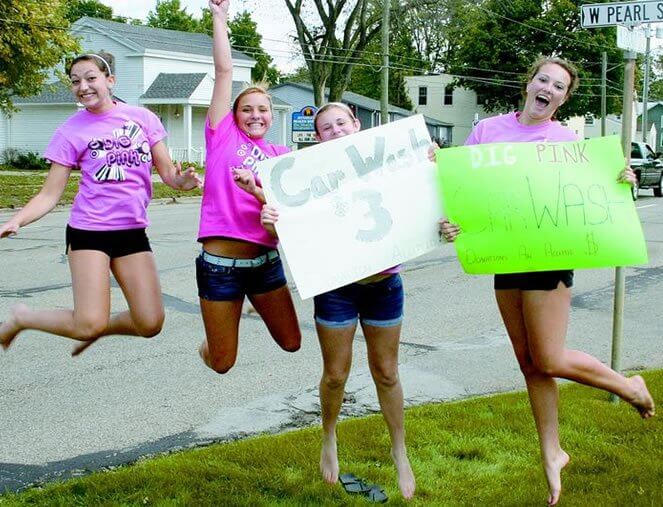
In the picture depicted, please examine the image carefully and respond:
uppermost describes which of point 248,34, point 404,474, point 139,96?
point 248,34

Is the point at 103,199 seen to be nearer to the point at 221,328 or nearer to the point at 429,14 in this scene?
the point at 221,328

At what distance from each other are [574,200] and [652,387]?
2465 millimetres

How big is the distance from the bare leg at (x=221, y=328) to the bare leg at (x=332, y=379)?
463 millimetres

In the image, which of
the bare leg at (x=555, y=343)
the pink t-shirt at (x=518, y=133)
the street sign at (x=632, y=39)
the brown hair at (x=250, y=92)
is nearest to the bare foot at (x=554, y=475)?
the bare leg at (x=555, y=343)

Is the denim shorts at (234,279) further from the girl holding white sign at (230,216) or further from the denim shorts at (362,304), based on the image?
the denim shorts at (362,304)

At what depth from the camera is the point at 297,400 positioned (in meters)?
6.52

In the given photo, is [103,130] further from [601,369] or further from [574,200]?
[601,369]

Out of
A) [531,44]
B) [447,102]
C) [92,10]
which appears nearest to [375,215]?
[531,44]

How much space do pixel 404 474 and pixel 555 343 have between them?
1.01 m

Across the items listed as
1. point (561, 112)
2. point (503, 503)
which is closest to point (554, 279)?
point (503, 503)

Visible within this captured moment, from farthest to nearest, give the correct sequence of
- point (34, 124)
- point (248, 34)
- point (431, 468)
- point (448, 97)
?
1. point (248, 34)
2. point (448, 97)
3. point (34, 124)
4. point (431, 468)

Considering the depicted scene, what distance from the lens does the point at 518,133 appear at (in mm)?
4414

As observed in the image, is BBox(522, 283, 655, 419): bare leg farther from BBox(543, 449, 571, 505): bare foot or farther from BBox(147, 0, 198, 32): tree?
BBox(147, 0, 198, 32): tree

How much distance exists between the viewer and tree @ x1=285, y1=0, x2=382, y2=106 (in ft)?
131
